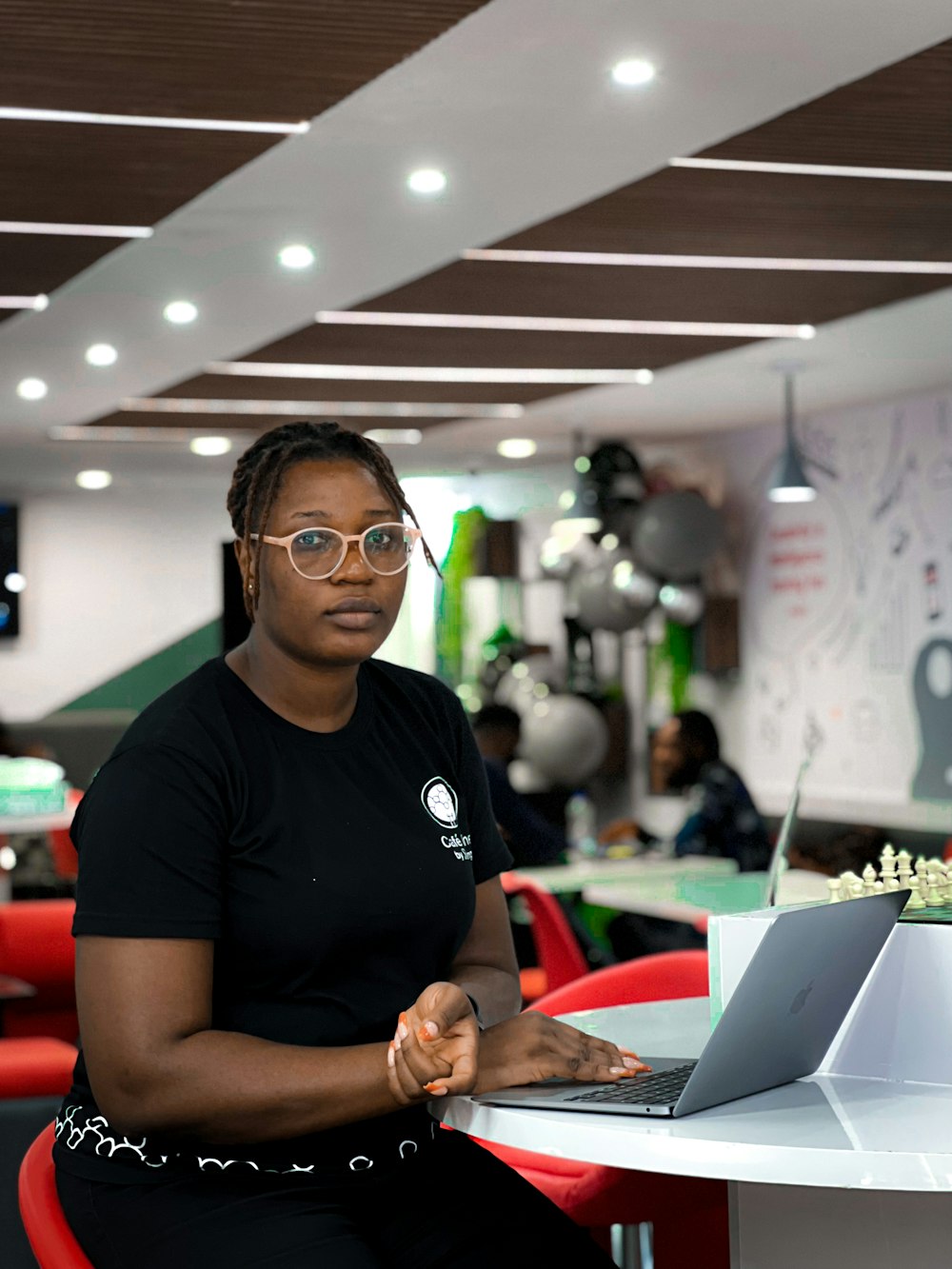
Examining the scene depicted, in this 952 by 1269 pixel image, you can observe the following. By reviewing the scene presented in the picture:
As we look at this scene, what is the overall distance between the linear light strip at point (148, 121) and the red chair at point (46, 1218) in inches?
102

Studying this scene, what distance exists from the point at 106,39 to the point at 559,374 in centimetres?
394

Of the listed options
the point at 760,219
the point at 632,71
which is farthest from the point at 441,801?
the point at 760,219

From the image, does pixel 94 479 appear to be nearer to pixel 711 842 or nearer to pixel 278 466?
pixel 711 842

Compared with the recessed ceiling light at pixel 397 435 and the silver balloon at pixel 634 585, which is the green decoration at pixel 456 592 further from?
the silver balloon at pixel 634 585

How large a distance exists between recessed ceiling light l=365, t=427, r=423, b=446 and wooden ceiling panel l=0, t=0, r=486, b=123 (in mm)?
4807

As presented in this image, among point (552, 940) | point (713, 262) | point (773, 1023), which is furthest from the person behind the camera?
point (713, 262)

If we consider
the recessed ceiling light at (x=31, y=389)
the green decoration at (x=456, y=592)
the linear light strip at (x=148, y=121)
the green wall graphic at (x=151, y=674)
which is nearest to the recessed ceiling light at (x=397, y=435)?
the green decoration at (x=456, y=592)

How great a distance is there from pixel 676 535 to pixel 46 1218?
6794mm

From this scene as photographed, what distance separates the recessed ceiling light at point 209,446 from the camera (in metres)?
8.93

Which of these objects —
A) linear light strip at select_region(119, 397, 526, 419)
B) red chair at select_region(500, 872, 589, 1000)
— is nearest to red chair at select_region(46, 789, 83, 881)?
linear light strip at select_region(119, 397, 526, 419)

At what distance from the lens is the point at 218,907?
5.35ft

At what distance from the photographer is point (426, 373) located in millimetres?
6984

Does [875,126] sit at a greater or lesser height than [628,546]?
greater

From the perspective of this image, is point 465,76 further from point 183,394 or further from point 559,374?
point 183,394
